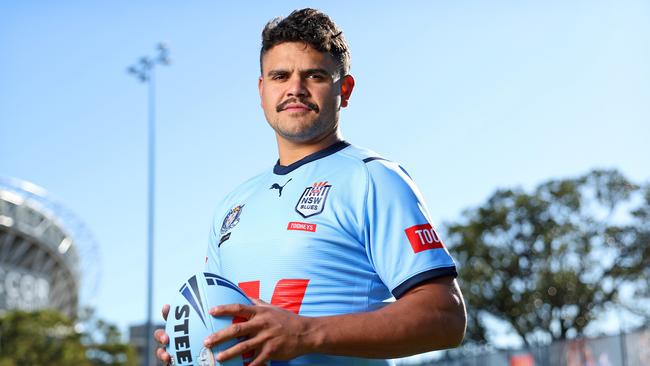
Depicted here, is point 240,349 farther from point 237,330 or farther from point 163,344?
point 163,344

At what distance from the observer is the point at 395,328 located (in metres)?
2.66

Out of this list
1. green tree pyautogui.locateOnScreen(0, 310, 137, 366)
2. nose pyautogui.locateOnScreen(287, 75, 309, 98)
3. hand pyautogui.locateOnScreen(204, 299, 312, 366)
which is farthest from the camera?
green tree pyautogui.locateOnScreen(0, 310, 137, 366)

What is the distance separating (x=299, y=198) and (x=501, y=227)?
134 ft

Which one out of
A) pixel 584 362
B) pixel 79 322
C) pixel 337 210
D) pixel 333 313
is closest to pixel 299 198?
→ pixel 337 210

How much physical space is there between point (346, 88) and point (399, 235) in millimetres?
749

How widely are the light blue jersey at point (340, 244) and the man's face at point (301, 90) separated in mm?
140

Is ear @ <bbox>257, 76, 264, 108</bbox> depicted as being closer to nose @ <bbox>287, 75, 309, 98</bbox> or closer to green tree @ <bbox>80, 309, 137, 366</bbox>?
nose @ <bbox>287, 75, 309, 98</bbox>

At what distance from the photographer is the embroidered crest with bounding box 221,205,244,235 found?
3381 mm

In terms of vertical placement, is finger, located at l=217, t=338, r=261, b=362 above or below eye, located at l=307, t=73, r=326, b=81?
below

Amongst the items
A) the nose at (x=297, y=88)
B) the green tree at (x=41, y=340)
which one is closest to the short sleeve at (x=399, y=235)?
the nose at (x=297, y=88)

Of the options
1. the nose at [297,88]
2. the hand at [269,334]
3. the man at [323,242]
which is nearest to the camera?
the hand at [269,334]

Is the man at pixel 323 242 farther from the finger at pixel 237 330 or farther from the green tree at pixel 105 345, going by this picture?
the green tree at pixel 105 345

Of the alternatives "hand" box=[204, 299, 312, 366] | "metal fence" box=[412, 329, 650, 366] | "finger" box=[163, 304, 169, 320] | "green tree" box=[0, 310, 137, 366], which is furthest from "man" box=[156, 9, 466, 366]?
"green tree" box=[0, 310, 137, 366]

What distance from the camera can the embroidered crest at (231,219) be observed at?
3381 millimetres
